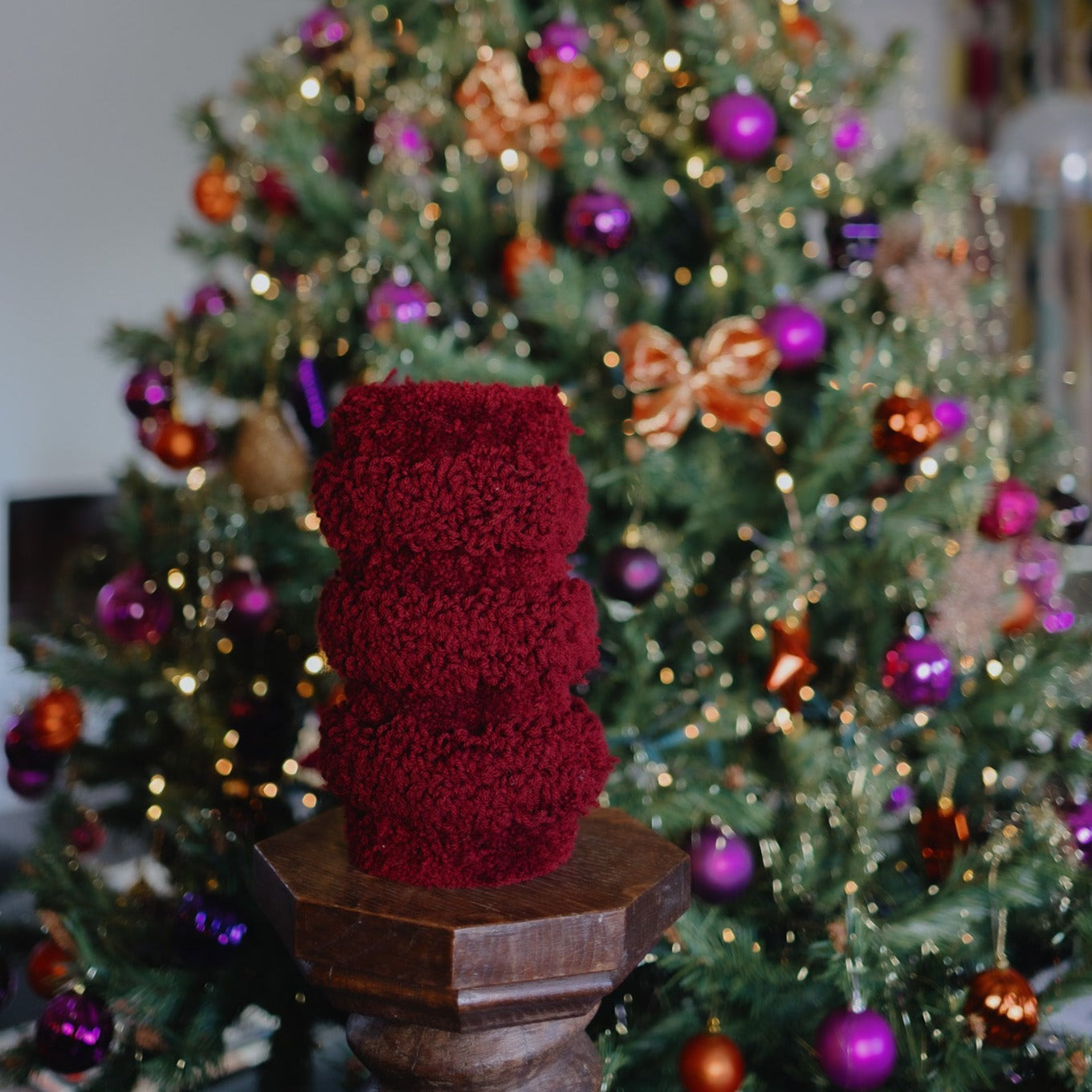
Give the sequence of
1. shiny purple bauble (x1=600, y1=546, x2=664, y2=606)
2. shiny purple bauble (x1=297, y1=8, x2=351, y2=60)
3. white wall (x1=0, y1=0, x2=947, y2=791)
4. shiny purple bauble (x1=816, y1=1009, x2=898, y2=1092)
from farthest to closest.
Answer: white wall (x1=0, y1=0, x2=947, y2=791) < shiny purple bauble (x1=297, y1=8, x2=351, y2=60) < shiny purple bauble (x1=600, y1=546, x2=664, y2=606) < shiny purple bauble (x1=816, y1=1009, x2=898, y2=1092)

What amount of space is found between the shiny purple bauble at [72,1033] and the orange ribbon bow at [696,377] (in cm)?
67

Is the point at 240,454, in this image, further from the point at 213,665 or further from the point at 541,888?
the point at 541,888

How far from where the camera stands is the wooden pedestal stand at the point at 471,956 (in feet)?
1.53

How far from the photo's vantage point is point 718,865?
898mm

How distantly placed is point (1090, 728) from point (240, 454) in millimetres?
926

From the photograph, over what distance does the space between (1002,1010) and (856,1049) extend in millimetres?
125

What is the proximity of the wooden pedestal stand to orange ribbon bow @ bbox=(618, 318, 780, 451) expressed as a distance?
1.68ft

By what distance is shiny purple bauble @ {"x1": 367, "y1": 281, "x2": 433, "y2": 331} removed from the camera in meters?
1.04

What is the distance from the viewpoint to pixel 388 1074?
0.52 meters

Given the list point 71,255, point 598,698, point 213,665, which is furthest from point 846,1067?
point 71,255

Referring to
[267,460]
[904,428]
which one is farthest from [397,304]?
[904,428]

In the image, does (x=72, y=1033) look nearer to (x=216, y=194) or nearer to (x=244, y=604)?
(x=244, y=604)

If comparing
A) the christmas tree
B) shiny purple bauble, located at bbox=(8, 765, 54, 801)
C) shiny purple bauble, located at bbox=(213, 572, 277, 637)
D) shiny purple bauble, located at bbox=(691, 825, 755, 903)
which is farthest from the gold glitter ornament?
shiny purple bauble, located at bbox=(691, 825, 755, 903)

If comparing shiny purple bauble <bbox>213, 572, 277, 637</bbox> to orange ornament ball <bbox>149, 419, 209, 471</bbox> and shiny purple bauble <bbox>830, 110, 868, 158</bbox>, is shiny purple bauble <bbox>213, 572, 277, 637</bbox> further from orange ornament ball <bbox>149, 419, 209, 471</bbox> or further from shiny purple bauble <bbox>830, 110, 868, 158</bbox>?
shiny purple bauble <bbox>830, 110, 868, 158</bbox>
